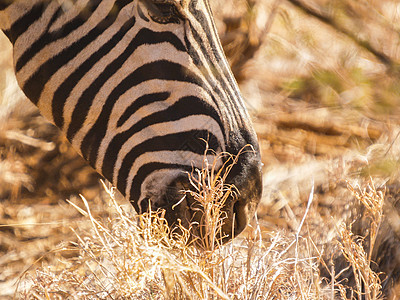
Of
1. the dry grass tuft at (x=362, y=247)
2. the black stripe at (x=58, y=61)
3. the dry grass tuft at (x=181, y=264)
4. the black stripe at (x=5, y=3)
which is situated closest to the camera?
the dry grass tuft at (x=181, y=264)

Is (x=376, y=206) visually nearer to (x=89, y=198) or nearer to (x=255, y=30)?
(x=89, y=198)

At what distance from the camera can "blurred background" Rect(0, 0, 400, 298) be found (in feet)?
10.6

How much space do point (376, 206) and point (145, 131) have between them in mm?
963

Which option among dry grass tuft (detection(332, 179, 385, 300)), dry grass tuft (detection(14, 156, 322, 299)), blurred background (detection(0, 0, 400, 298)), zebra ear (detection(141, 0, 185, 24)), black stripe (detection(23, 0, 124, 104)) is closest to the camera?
dry grass tuft (detection(14, 156, 322, 299))

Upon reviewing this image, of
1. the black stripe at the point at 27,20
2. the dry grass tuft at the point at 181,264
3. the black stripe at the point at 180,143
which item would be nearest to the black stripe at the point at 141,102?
the black stripe at the point at 180,143

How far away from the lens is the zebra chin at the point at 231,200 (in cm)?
209

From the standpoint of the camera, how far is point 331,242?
3230 mm

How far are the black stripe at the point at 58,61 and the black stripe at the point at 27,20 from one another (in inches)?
7.4

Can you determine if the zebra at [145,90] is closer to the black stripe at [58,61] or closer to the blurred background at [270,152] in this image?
the black stripe at [58,61]

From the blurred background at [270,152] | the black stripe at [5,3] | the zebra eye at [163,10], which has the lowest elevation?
the blurred background at [270,152]

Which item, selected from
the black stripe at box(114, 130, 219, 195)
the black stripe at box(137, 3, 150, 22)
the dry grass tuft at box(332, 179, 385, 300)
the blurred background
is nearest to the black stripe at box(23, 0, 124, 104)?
the black stripe at box(137, 3, 150, 22)

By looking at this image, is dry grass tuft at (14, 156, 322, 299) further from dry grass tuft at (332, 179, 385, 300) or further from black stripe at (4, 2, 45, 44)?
black stripe at (4, 2, 45, 44)

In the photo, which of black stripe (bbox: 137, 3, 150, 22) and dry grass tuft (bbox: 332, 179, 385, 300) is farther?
black stripe (bbox: 137, 3, 150, 22)

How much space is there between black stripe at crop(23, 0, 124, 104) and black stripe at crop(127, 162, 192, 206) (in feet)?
1.91
